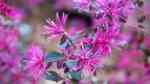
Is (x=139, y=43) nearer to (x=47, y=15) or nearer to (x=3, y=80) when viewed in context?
A: (x=3, y=80)

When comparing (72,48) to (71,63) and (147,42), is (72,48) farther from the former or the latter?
(147,42)


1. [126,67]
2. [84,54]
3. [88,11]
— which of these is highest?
[88,11]

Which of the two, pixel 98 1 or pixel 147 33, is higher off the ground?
pixel 98 1

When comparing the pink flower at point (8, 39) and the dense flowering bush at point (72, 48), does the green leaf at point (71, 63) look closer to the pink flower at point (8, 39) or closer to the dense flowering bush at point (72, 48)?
the dense flowering bush at point (72, 48)

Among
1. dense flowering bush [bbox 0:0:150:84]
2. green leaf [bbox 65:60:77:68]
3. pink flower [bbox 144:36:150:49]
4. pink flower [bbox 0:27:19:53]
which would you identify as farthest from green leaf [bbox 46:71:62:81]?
pink flower [bbox 144:36:150:49]

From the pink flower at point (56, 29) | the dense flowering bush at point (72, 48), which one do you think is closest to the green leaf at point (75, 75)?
the dense flowering bush at point (72, 48)

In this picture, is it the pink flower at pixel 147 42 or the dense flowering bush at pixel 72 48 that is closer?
A: the dense flowering bush at pixel 72 48

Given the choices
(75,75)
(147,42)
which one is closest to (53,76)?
(75,75)

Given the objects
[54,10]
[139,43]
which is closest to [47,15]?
[54,10]

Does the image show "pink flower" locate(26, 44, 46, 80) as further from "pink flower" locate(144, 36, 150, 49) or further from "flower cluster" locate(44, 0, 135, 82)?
"pink flower" locate(144, 36, 150, 49)
